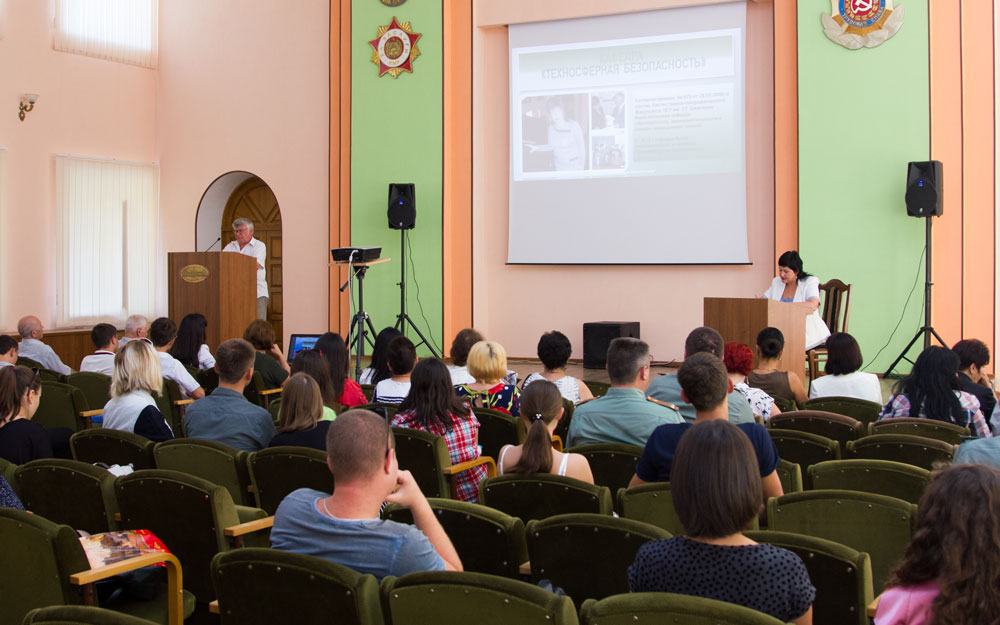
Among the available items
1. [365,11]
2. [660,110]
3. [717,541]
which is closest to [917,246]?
[660,110]

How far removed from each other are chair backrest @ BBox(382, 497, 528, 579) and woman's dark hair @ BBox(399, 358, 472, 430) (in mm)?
1267

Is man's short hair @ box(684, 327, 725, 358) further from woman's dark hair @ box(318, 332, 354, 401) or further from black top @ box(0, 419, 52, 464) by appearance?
black top @ box(0, 419, 52, 464)

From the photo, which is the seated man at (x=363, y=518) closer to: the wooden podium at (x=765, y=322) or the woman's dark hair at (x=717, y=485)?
the woman's dark hair at (x=717, y=485)

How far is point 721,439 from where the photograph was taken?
6.61 ft

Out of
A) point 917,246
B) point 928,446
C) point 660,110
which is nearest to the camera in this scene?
point 928,446

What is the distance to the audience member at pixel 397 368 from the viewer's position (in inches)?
191

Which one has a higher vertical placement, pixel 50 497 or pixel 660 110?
pixel 660 110

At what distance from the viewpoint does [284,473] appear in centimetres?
Answer: 333

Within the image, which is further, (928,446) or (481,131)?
(481,131)

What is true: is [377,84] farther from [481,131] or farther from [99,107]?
[99,107]

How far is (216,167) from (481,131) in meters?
3.70

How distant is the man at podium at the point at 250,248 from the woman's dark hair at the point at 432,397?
16.7ft

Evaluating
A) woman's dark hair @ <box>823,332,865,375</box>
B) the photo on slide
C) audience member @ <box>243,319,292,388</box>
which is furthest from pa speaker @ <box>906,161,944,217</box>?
audience member @ <box>243,319,292,388</box>

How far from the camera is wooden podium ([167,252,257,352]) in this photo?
808cm
